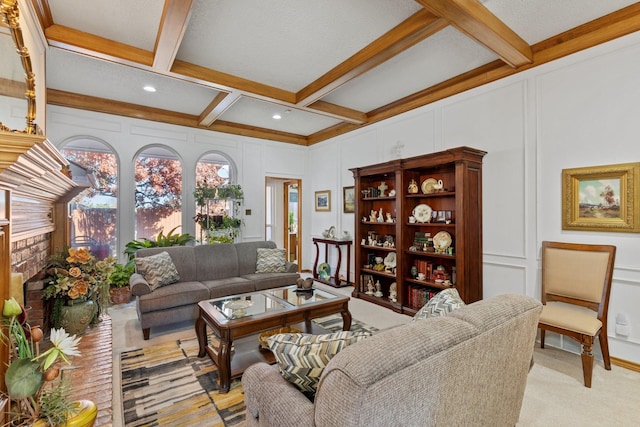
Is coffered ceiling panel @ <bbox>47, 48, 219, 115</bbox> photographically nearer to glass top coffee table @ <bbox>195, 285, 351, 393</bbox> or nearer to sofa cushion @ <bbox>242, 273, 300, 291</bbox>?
sofa cushion @ <bbox>242, 273, 300, 291</bbox>

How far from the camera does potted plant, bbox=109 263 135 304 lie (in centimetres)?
424

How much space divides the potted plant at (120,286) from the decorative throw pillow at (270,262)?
1921 mm

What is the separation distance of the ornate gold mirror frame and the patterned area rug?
5.95 feet

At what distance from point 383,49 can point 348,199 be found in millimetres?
3055

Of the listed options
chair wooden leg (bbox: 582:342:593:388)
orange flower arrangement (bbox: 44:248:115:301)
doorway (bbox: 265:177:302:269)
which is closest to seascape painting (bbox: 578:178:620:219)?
chair wooden leg (bbox: 582:342:593:388)

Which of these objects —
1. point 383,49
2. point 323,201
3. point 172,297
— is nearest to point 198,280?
point 172,297

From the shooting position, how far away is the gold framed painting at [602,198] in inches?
98.8

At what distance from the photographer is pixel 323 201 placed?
621cm

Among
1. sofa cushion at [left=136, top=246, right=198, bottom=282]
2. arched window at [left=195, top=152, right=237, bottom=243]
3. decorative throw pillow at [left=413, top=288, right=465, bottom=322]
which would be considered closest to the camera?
decorative throw pillow at [left=413, top=288, right=465, bottom=322]

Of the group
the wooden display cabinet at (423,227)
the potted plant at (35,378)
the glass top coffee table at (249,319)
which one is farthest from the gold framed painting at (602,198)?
the potted plant at (35,378)

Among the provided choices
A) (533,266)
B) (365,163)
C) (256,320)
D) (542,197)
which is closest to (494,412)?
(256,320)

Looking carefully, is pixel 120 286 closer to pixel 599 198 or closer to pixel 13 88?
pixel 13 88

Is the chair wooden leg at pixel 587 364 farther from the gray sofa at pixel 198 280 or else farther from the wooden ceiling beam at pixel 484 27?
the gray sofa at pixel 198 280

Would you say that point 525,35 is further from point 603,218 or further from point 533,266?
point 533,266
